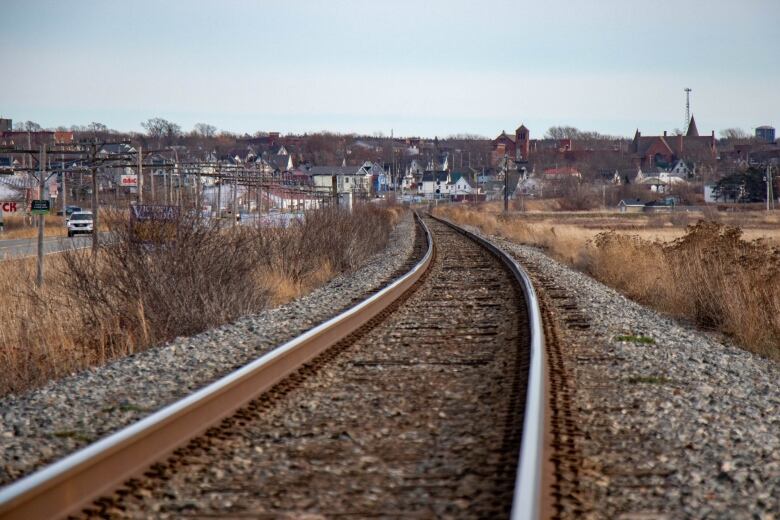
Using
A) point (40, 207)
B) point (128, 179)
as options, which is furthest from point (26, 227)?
point (40, 207)

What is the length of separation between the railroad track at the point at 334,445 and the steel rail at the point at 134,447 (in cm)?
1

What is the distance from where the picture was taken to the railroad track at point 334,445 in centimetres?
504

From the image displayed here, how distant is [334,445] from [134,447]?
1277 mm

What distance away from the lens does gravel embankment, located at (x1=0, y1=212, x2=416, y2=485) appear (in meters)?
6.46

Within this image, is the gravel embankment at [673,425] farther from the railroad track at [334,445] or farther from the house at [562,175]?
the house at [562,175]

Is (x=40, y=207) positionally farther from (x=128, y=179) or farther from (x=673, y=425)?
(x=128, y=179)

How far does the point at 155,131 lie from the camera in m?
119

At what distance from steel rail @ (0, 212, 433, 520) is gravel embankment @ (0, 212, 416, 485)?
494 millimetres

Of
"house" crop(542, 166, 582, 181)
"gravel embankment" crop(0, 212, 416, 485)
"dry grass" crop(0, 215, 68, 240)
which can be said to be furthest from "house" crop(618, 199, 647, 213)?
"gravel embankment" crop(0, 212, 416, 485)

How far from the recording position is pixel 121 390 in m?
8.38

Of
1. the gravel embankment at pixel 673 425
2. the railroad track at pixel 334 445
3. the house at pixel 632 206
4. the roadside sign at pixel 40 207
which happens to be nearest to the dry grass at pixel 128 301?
the railroad track at pixel 334 445

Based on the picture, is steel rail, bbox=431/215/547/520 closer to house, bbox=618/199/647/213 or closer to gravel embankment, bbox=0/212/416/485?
gravel embankment, bbox=0/212/416/485

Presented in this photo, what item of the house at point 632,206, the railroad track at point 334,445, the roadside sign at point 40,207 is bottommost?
the house at point 632,206

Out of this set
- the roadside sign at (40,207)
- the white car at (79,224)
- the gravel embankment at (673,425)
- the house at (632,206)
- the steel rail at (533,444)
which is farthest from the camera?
the house at (632,206)
